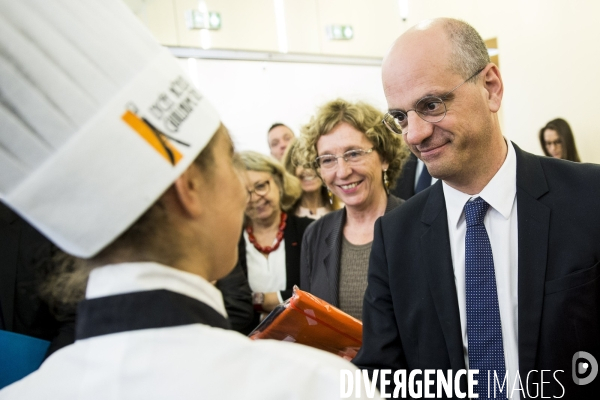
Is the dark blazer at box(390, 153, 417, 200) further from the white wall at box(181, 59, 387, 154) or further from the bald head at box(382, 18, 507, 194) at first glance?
the bald head at box(382, 18, 507, 194)

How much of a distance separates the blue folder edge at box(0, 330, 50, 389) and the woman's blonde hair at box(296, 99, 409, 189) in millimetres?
1532

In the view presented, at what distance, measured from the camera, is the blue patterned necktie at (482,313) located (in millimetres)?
1554

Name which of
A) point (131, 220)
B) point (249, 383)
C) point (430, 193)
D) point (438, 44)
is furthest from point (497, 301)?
point (131, 220)

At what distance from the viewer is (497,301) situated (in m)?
1.57

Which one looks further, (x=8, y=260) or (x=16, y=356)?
(x=8, y=260)

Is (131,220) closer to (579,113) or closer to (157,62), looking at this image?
(157,62)

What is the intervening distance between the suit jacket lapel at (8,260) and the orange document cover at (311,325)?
957mm

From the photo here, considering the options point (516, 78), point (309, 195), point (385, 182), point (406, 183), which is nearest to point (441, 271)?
point (385, 182)

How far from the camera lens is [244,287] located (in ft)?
8.84

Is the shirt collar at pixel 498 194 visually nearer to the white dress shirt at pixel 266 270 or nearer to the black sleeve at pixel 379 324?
the black sleeve at pixel 379 324

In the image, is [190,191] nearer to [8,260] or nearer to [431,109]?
[431,109]

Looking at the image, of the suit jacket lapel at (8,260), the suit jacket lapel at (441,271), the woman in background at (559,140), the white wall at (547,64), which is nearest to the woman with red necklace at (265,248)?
the suit jacket lapel at (8,260)

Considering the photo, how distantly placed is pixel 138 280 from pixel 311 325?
1.14 metres

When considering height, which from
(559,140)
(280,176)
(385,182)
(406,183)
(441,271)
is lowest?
(559,140)
